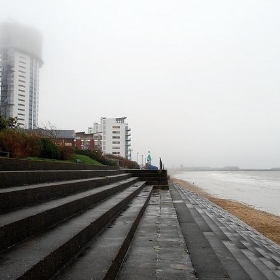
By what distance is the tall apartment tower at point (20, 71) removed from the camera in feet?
399

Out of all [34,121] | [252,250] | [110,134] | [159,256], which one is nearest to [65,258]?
[159,256]

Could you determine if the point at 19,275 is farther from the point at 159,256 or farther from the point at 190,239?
the point at 190,239

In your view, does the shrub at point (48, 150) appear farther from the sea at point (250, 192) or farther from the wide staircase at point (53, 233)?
the sea at point (250, 192)

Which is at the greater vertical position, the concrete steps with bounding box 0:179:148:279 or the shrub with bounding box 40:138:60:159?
the shrub with bounding box 40:138:60:159

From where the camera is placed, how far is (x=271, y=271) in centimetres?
409

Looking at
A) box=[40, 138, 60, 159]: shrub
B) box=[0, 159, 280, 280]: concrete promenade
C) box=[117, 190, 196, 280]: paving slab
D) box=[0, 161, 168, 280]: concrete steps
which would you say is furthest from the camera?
box=[40, 138, 60, 159]: shrub

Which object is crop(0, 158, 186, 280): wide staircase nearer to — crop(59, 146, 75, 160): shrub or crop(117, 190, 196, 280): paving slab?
crop(117, 190, 196, 280): paving slab

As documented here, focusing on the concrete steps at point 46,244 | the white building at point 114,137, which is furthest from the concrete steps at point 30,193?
the white building at point 114,137

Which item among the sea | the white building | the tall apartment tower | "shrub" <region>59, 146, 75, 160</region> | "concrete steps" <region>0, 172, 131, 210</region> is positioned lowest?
the sea

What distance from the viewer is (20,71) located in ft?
424

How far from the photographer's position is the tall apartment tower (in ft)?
399

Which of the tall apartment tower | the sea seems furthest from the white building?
the sea

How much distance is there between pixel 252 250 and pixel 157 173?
11846 mm

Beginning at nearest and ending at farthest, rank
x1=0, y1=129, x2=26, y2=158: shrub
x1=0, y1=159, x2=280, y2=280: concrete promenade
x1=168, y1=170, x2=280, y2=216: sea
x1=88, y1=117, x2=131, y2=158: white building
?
1. x1=0, y1=159, x2=280, y2=280: concrete promenade
2. x1=0, y1=129, x2=26, y2=158: shrub
3. x1=168, y1=170, x2=280, y2=216: sea
4. x1=88, y1=117, x2=131, y2=158: white building
